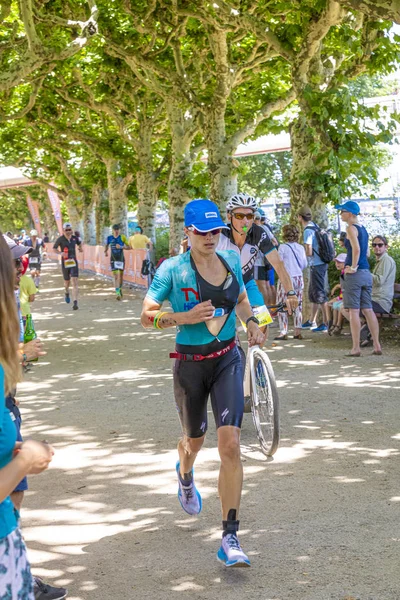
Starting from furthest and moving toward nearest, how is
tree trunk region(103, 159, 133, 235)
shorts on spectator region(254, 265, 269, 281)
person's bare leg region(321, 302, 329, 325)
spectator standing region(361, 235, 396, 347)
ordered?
tree trunk region(103, 159, 133, 235), person's bare leg region(321, 302, 329, 325), spectator standing region(361, 235, 396, 347), shorts on spectator region(254, 265, 269, 281)

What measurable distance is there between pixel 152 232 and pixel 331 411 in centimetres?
2277

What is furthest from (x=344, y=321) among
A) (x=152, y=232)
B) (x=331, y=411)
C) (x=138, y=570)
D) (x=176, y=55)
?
(x=152, y=232)

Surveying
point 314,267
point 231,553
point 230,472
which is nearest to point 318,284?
point 314,267

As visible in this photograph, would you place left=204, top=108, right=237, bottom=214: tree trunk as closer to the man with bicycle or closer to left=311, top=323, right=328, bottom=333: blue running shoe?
left=311, top=323, right=328, bottom=333: blue running shoe

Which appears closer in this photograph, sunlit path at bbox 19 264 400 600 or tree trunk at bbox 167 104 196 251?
sunlit path at bbox 19 264 400 600

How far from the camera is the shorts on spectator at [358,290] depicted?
12727mm

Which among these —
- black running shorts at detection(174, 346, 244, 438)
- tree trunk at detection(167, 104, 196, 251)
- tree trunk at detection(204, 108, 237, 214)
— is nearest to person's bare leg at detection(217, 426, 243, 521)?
black running shorts at detection(174, 346, 244, 438)

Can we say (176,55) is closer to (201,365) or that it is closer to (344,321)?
(344,321)

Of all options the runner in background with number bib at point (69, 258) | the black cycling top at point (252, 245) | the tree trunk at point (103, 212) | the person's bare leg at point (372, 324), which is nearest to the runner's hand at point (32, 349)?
the black cycling top at point (252, 245)

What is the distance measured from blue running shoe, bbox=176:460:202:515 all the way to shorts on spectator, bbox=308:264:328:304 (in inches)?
398

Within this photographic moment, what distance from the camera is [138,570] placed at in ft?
16.6

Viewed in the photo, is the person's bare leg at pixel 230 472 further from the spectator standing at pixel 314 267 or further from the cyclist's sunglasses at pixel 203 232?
the spectator standing at pixel 314 267

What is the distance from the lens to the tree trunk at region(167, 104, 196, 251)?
26.1 meters

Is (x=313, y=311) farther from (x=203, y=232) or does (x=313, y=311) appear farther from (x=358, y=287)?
(x=203, y=232)
